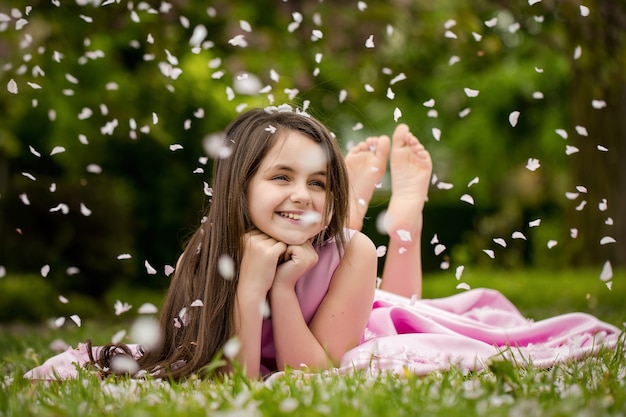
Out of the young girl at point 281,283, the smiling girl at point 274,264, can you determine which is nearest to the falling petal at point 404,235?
the young girl at point 281,283

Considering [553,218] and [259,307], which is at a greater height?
[259,307]

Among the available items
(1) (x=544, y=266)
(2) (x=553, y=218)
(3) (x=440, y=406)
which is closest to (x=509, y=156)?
Result: (2) (x=553, y=218)

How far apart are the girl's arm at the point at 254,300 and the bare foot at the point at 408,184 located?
121 cm

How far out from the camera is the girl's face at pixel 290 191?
8.55 ft

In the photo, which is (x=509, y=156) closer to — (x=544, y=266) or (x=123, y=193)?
(x=544, y=266)

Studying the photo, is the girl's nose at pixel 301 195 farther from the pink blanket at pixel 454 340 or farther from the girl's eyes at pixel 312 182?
the pink blanket at pixel 454 340

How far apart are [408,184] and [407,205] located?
11 cm

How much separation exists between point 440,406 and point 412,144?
210 cm

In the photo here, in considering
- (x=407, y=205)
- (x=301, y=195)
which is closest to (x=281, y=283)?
(x=301, y=195)

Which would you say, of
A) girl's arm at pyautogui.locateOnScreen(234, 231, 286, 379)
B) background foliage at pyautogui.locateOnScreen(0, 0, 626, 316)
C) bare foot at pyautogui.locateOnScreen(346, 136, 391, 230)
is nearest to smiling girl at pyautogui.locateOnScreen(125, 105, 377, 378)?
girl's arm at pyautogui.locateOnScreen(234, 231, 286, 379)

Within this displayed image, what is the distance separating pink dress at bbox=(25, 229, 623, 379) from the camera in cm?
257

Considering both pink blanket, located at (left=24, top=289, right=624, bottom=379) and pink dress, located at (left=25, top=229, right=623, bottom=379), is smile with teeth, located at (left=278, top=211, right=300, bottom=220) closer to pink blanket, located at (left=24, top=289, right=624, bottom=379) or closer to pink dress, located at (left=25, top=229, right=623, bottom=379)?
pink dress, located at (left=25, top=229, right=623, bottom=379)

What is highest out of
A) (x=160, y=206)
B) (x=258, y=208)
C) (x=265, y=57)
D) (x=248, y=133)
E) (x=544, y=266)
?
(x=265, y=57)

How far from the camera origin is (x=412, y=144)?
147 inches
